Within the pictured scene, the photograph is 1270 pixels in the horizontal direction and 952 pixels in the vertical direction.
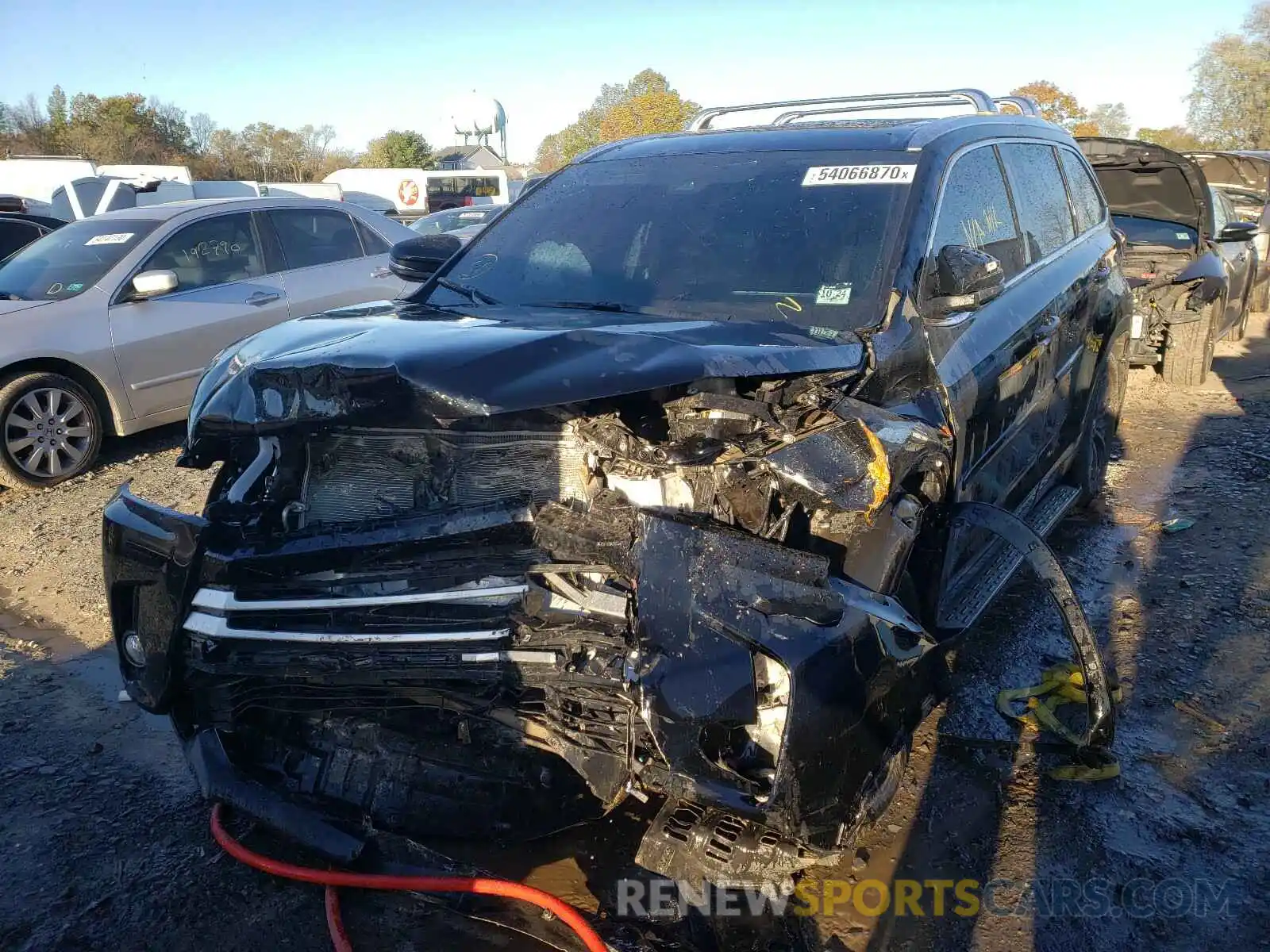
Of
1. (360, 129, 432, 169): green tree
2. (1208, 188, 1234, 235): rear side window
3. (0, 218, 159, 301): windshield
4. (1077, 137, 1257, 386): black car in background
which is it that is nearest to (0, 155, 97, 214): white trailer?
(0, 218, 159, 301): windshield

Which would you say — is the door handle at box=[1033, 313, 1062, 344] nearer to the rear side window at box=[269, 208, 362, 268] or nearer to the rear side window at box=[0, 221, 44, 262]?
the rear side window at box=[269, 208, 362, 268]

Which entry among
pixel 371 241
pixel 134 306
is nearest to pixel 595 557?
pixel 134 306

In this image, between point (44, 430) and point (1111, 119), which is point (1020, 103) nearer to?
point (44, 430)

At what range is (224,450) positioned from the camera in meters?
2.69

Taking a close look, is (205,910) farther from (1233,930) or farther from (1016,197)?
(1016,197)

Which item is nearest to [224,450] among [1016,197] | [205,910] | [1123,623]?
[205,910]

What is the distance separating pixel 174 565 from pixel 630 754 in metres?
1.26

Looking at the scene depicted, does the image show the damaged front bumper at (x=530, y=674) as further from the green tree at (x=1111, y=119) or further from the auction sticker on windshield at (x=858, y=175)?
the green tree at (x=1111, y=119)

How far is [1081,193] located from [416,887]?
15.1 ft

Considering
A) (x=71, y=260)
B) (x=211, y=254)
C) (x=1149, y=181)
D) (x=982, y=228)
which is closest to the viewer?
(x=982, y=228)

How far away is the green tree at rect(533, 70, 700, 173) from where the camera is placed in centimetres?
4288

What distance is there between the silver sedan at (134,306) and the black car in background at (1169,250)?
6121 mm

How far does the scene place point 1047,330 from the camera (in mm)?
3658

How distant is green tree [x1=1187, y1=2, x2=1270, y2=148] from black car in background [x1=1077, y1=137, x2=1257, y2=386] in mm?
45626
